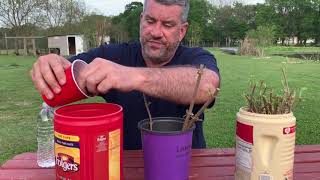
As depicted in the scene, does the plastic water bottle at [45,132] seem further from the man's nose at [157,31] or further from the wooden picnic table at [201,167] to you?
the man's nose at [157,31]

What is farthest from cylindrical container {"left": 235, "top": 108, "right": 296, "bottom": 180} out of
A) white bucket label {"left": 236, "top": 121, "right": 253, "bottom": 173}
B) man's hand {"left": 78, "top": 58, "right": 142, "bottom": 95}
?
man's hand {"left": 78, "top": 58, "right": 142, "bottom": 95}

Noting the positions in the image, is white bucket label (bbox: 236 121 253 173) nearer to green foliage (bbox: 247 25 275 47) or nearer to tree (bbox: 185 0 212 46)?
green foliage (bbox: 247 25 275 47)

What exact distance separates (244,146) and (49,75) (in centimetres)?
63

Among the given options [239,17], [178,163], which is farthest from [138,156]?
[239,17]

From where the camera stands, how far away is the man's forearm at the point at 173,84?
1.37 meters

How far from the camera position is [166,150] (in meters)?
1.24

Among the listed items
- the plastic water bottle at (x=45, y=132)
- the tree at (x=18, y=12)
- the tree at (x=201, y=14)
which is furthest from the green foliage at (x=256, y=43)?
the plastic water bottle at (x=45, y=132)

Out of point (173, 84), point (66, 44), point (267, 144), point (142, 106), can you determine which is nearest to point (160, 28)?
point (142, 106)

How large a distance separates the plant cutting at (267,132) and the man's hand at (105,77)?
362 mm

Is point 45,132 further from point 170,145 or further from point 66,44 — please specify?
point 66,44

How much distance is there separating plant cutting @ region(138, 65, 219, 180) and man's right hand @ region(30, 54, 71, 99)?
0.29 meters

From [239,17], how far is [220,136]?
5744cm

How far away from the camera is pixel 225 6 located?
63031 mm

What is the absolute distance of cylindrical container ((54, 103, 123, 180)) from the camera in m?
1.13
